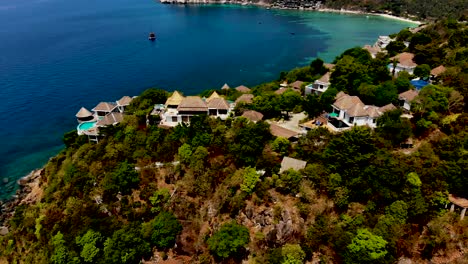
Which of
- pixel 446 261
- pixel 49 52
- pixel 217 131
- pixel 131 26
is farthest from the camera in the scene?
pixel 131 26

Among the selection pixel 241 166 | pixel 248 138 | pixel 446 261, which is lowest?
pixel 446 261

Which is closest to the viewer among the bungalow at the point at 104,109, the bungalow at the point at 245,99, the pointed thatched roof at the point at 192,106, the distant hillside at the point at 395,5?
the pointed thatched roof at the point at 192,106

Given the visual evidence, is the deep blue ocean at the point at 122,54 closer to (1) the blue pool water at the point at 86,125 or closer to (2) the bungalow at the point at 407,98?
(1) the blue pool water at the point at 86,125

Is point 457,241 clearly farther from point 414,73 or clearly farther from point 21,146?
point 21,146

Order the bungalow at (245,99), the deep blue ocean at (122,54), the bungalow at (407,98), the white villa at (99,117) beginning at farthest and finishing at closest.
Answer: the deep blue ocean at (122,54) → the bungalow at (245,99) → the white villa at (99,117) → the bungalow at (407,98)

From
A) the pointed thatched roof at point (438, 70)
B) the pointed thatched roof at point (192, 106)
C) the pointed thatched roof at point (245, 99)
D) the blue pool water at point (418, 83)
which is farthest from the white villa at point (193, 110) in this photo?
the pointed thatched roof at point (438, 70)

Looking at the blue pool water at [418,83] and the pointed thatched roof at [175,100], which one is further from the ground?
the blue pool water at [418,83]

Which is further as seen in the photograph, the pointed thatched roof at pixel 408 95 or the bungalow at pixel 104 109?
the bungalow at pixel 104 109

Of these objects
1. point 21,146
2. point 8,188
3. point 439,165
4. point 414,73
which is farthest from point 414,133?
point 21,146
